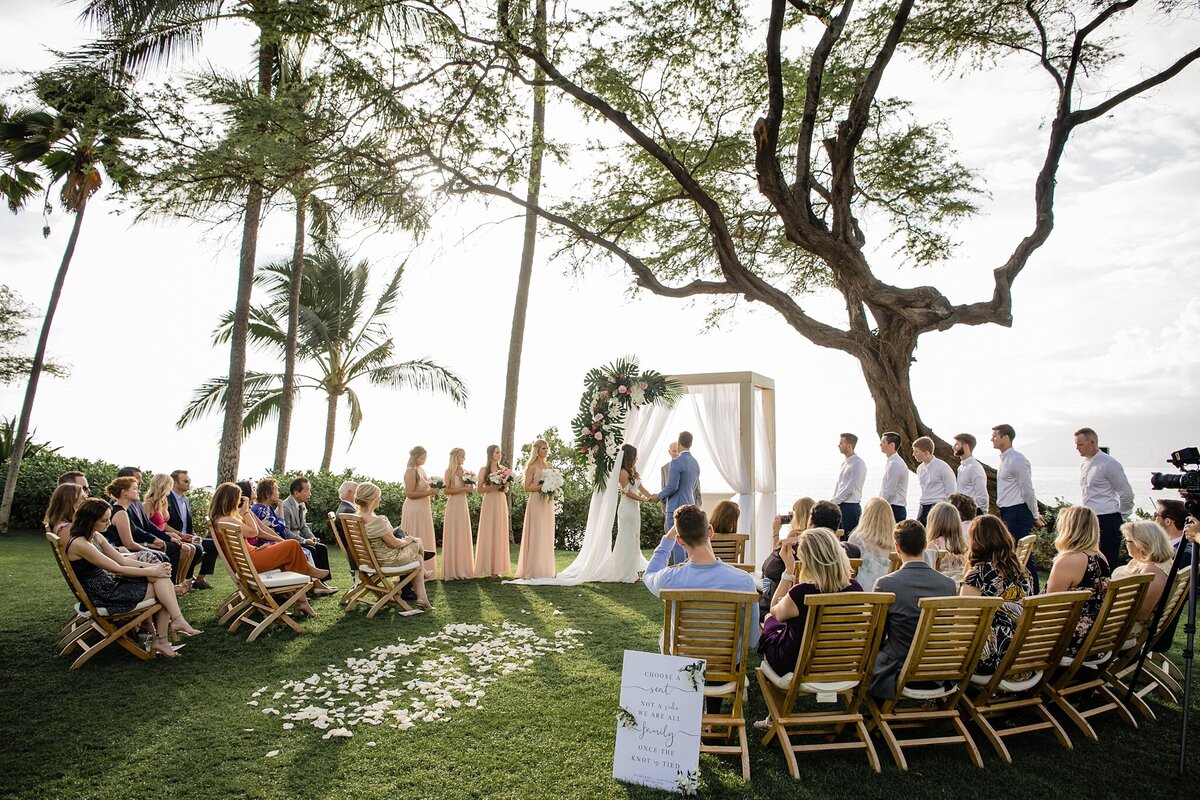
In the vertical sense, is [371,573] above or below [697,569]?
below

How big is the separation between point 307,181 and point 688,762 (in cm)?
957

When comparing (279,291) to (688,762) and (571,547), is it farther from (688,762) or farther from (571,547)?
(688,762)

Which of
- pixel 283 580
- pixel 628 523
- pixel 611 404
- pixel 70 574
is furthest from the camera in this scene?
pixel 611 404

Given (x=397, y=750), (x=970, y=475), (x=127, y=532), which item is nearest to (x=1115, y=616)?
(x=397, y=750)

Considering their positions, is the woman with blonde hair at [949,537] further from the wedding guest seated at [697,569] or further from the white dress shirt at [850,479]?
the white dress shirt at [850,479]

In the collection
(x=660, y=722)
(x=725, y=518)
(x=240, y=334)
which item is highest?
(x=240, y=334)

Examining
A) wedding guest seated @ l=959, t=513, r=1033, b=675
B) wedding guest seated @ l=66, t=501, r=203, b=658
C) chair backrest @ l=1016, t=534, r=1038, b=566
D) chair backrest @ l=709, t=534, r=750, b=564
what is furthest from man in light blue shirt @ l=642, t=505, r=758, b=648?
wedding guest seated @ l=66, t=501, r=203, b=658

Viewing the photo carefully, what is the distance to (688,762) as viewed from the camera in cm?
→ 384

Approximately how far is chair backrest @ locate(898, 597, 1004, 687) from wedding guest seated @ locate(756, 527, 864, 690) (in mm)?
477

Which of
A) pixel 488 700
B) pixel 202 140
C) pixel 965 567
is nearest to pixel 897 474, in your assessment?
pixel 965 567

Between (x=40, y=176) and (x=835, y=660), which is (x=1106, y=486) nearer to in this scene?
(x=835, y=660)

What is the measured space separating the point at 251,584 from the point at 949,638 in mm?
6103

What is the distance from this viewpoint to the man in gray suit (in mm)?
4430

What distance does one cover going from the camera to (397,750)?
4.39 m
